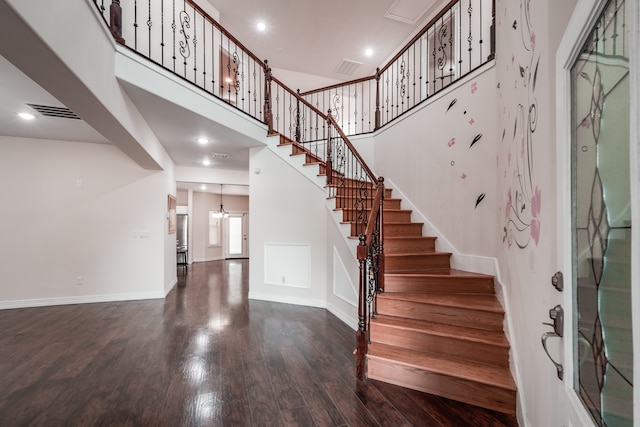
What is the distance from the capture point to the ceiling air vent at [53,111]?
339 cm

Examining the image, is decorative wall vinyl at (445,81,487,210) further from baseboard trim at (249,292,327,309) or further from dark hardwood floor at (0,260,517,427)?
baseboard trim at (249,292,327,309)

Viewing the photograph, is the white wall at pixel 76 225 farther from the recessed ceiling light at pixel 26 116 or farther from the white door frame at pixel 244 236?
the white door frame at pixel 244 236

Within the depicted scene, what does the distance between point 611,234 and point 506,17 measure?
2345mm

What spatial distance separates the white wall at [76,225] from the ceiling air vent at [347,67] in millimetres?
4703

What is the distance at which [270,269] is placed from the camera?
16.4 ft

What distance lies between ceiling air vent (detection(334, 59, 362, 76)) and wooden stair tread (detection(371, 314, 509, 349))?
5944 mm

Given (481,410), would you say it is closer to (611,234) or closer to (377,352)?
(377,352)

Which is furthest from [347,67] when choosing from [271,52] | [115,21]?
[115,21]

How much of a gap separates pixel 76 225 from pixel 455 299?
5.85 m

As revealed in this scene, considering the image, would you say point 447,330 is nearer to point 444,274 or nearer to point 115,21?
point 444,274

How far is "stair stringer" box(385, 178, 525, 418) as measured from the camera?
6.99 ft

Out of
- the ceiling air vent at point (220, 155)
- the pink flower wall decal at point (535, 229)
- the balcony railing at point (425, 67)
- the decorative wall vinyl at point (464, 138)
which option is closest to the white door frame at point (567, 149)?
the pink flower wall decal at point (535, 229)

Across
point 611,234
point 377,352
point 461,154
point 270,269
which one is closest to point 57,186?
point 270,269

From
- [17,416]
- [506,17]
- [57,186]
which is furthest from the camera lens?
[57,186]
